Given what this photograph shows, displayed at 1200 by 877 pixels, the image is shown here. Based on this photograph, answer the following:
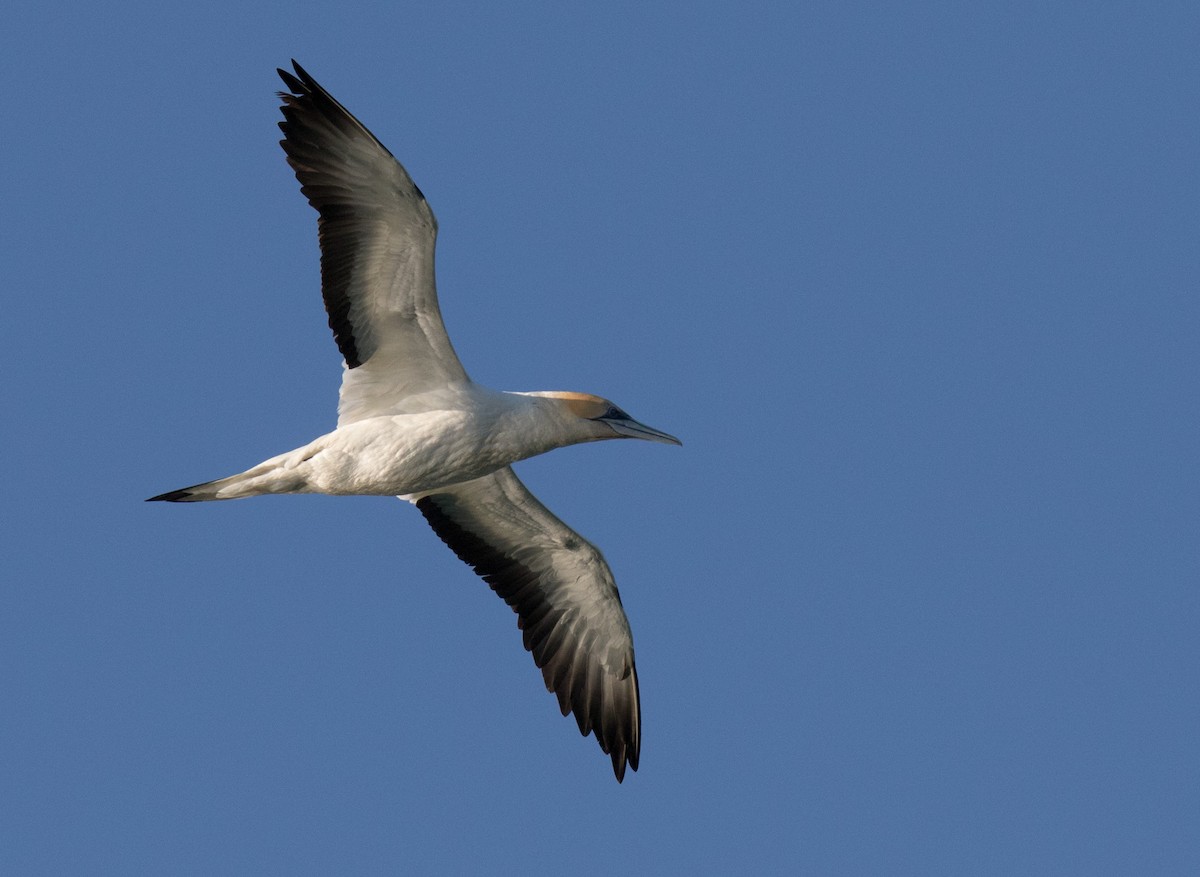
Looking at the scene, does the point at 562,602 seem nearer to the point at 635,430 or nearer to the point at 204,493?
the point at 635,430

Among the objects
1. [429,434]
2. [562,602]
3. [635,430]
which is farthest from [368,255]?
[562,602]

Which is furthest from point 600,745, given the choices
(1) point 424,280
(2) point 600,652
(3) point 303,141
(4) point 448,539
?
(3) point 303,141

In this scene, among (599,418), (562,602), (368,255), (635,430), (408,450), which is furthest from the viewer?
(562,602)

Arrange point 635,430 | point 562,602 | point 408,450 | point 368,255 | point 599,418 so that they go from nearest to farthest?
1. point 368,255
2. point 408,450
3. point 599,418
4. point 635,430
5. point 562,602

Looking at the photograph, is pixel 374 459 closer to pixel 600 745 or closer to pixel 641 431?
pixel 641 431

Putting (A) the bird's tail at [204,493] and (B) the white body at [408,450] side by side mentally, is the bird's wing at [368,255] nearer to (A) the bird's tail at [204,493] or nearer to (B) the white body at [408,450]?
(B) the white body at [408,450]

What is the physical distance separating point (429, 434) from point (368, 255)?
60.7 inches

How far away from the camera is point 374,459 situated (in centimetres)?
1385

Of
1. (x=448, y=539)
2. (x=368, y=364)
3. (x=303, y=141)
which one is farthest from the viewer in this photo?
(x=448, y=539)

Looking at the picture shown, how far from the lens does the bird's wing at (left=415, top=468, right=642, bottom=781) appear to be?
15.8m

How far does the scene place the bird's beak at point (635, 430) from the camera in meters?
14.8

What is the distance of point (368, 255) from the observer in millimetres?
13625

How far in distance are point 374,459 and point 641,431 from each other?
2486 millimetres

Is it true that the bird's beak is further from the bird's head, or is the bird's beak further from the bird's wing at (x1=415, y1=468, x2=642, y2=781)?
the bird's wing at (x1=415, y1=468, x2=642, y2=781)
